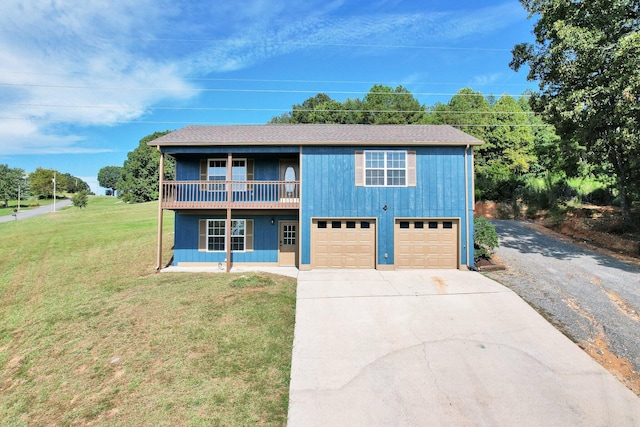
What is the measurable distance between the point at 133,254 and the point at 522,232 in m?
20.6

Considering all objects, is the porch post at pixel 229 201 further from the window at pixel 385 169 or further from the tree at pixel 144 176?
the tree at pixel 144 176

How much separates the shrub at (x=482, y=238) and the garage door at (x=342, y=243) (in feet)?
13.6

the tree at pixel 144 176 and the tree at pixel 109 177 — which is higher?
the tree at pixel 109 177

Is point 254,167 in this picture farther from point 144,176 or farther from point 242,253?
point 144,176

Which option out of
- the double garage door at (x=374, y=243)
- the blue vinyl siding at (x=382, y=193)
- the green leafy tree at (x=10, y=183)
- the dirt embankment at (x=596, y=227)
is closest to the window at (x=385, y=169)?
the blue vinyl siding at (x=382, y=193)

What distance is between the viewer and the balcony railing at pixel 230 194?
12156 mm

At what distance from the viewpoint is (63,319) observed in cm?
758

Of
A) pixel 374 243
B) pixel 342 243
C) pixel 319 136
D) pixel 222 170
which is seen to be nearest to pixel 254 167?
pixel 222 170

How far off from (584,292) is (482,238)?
3766mm

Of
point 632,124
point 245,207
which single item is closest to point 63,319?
point 245,207

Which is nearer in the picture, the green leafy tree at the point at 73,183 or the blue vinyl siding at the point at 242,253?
the blue vinyl siding at the point at 242,253

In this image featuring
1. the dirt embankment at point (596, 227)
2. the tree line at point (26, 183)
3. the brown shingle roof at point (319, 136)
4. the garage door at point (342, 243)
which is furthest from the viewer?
the tree line at point (26, 183)

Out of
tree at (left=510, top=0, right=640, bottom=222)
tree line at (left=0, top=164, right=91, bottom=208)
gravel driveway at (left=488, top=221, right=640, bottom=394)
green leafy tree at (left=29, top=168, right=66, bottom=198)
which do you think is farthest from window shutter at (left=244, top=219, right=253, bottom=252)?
green leafy tree at (left=29, top=168, right=66, bottom=198)

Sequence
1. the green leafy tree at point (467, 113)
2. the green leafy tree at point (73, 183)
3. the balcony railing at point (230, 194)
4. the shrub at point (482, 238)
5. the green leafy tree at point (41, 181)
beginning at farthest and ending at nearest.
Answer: the green leafy tree at point (73, 183) → the green leafy tree at point (41, 181) → the green leafy tree at point (467, 113) → the balcony railing at point (230, 194) → the shrub at point (482, 238)
